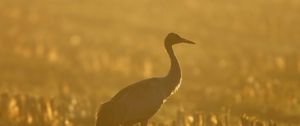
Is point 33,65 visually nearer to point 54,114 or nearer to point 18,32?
point 18,32

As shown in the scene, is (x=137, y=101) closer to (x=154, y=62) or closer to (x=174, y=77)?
(x=174, y=77)

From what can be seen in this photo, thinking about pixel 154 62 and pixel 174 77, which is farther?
pixel 154 62

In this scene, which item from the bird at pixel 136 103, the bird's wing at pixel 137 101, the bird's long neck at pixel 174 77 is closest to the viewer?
the bird at pixel 136 103

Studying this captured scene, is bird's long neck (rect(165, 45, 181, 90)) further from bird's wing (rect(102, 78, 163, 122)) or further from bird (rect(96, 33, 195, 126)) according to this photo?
bird's wing (rect(102, 78, 163, 122))

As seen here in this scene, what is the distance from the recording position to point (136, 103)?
30.7 metres

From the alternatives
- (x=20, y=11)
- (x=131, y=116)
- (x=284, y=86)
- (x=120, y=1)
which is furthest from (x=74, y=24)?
(x=131, y=116)

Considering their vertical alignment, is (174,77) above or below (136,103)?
above

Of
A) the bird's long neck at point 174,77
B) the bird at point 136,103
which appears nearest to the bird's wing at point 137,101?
the bird at point 136,103

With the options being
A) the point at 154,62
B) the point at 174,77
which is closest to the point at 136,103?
the point at 174,77

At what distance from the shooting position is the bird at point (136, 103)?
30.0 meters

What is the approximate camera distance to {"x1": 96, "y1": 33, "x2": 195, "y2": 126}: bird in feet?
98.5

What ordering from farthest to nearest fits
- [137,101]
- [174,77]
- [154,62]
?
[154,62]
[174,77]
[137,101]

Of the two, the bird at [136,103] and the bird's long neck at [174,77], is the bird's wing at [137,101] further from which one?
the bird's long neck at [174,77]

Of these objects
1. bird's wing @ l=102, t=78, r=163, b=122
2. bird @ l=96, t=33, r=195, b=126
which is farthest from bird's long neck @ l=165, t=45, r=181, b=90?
bird's wing @ l=102, t=78, r=163, b=122
